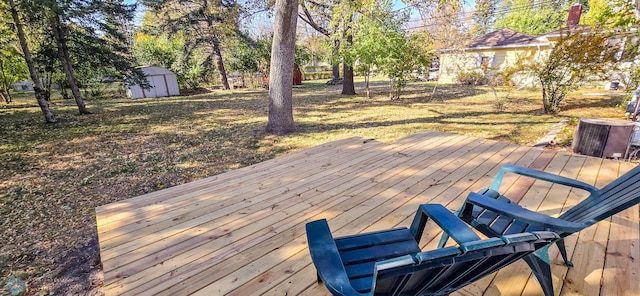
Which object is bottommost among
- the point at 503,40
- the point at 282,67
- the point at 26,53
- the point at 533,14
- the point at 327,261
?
the point at 327,261

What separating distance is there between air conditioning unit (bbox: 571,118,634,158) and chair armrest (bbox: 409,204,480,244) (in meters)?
4.14

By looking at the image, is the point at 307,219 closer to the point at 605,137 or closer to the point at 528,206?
the point at 528,206

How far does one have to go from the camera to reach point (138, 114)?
9133 millimetres

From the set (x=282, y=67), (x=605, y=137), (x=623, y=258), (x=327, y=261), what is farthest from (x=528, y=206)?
(x=282, y=67)

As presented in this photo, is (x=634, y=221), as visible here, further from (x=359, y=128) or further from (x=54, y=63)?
(x=54, y=63)

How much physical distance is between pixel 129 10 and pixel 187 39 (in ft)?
24.4

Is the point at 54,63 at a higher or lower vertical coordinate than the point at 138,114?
higher

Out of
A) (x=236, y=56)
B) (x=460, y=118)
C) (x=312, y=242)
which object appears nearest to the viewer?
(x=312, y=242)

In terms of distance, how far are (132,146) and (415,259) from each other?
6.16m

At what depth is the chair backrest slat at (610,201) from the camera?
1.05 metres

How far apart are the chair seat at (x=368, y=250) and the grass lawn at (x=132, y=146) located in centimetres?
194

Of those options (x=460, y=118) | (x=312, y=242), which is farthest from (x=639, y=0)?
(x=312, y=242)

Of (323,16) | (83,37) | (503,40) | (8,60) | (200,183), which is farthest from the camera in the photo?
(503,40)

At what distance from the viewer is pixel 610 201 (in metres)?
1.13
